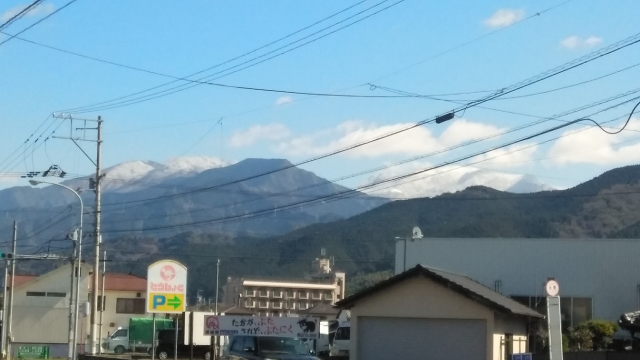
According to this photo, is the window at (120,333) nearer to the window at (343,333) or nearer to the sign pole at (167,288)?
the window at (343,333)

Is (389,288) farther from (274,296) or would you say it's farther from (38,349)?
(274,296)

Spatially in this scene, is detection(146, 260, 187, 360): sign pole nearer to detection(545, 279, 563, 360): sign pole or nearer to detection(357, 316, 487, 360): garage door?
detection(357, 316, 487, 360): garage door

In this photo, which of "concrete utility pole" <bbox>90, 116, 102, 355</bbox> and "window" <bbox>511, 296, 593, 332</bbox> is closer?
"concrete utility pole" <bbox>90, 116, 102, 355</bbox>

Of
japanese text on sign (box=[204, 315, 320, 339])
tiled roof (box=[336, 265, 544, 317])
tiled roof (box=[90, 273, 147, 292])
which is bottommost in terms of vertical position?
japanese text on sign (box=[204, 315, 320, 339])

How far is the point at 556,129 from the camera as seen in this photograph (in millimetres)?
24828

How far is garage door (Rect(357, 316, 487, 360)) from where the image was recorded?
3103 cm

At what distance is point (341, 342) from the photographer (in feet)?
164

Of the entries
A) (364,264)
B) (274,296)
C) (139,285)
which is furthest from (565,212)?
(139,285)

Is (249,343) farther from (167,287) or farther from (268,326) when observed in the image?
(167,287)

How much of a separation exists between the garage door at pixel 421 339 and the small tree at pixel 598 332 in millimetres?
12157

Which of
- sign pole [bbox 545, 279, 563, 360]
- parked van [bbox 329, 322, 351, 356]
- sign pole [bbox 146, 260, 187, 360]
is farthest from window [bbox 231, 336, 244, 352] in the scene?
parked van [bbox 329, 322, 351, 356]

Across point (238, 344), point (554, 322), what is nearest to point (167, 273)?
point (238, 344)

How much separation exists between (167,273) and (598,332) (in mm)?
21522

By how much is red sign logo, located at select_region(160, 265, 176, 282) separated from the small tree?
19868 mm
